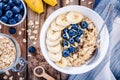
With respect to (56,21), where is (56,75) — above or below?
A: below

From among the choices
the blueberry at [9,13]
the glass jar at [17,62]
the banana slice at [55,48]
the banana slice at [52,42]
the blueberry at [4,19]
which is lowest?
the glass jar at [17,62]

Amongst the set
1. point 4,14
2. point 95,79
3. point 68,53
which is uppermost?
point 4,14

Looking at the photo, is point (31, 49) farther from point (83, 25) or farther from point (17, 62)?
point (83, 25)

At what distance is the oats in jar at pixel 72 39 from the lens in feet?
3.55

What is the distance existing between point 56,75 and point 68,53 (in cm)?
12

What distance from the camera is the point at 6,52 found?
1.11 m

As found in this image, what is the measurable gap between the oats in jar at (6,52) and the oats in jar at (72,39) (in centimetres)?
11

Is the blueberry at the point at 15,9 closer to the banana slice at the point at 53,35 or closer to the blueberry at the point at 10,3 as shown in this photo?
the blueberry at the point at 10,3

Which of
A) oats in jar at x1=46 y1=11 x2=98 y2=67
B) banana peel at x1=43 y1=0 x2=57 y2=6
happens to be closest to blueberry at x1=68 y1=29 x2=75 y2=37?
oats in jar at x1=46 y1=11 x2=98 y2=67

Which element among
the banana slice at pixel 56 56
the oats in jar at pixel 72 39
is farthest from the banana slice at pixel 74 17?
the banana slice at pixel 56 56

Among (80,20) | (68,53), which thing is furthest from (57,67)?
(80,20)

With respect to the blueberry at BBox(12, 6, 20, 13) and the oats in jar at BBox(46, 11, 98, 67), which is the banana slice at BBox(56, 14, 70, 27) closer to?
the oats in jar at BBox(46, 11, 98, 67)

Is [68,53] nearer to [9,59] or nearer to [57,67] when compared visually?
[57,67]

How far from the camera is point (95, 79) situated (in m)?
1.17
